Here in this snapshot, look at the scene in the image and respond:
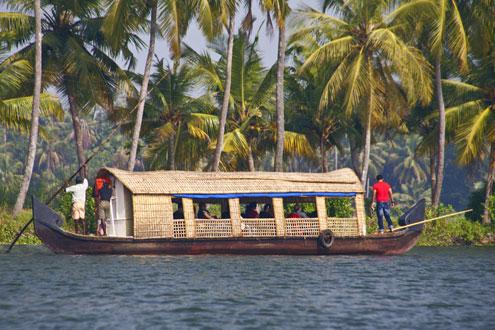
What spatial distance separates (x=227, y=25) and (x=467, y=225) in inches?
407

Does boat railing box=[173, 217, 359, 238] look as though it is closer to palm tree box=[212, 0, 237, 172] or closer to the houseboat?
the houseboat

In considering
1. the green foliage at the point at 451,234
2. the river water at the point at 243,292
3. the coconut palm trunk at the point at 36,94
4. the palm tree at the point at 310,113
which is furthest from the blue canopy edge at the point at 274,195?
the palm tree at the point at 310,113

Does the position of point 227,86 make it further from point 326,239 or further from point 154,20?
point 326,239

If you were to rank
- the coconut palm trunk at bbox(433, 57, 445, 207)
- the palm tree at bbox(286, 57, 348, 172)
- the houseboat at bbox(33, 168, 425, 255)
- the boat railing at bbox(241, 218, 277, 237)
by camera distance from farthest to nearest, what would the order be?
the palm tree at bbox(286, 57, 348, 172) → the coconut palm trunk at bbox(433, 57, 445, 207) → the boat railing at bbox(241, 218, 277, 237) → the houseboat at bbox(33, 168, 425, 255)

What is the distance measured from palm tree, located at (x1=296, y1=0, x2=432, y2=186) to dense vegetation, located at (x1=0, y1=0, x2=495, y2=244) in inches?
1.9

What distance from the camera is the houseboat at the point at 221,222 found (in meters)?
25.2

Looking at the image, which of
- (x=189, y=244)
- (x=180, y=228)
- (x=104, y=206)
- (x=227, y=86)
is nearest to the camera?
(x=189, y=244)

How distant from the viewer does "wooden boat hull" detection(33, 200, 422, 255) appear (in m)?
25.1

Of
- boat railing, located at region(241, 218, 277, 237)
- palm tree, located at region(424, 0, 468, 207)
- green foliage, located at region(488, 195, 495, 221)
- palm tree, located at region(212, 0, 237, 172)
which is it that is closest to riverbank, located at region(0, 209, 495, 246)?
green foliage, located at region(488, 195, 495, 221)

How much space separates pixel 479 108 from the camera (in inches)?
1416

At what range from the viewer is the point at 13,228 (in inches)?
1277

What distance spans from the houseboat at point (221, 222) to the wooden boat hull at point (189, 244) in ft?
0.08

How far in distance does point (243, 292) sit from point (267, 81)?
21221 millimetres

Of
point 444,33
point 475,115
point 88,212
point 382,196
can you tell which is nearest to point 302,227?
point 382,196
